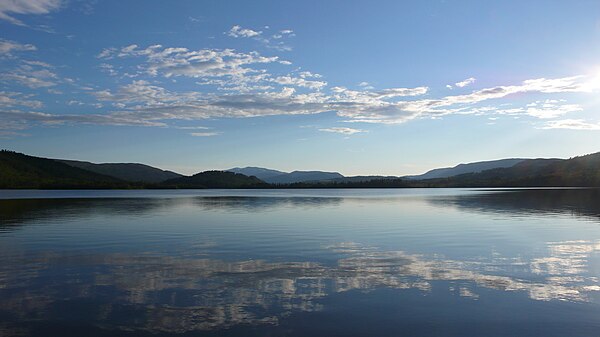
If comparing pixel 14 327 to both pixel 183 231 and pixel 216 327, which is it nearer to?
pixel 216 327

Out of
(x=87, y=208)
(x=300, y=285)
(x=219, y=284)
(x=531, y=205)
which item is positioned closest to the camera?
(x=300, y=285)

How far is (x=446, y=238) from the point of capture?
114ft

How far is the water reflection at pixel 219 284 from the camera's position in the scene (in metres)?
14.5

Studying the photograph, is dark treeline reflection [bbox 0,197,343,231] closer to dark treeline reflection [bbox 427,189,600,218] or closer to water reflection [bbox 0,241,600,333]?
dark treeline reflection [bbox 427,189,600,218]

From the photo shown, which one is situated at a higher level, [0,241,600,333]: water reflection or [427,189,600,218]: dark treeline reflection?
[427,189,600,218]: dark treeline reflection

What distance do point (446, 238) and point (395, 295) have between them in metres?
19.4

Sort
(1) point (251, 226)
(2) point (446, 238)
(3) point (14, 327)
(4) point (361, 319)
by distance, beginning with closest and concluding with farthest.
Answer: (3) point (14, 327) → (4) point (361, 319) → (2) point (446, 238) → (1) point (251, 226)

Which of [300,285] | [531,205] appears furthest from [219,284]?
[531,205]

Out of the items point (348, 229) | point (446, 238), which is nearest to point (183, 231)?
point (348, 229)

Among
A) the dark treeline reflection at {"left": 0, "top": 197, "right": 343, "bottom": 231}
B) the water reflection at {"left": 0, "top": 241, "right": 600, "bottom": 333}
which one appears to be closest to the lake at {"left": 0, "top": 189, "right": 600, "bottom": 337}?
the water reflection at {"left": 0, "top": 241, "right": 600, "bottom": 333}

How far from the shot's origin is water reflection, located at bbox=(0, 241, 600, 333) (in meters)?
14.5

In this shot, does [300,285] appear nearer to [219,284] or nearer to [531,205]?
[219,284]

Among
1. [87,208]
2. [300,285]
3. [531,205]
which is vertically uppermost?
[87,208]

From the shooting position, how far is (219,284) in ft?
61.2
